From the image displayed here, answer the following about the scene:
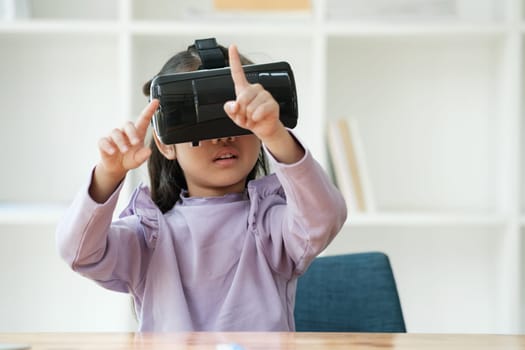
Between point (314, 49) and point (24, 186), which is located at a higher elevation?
point (314, 49)

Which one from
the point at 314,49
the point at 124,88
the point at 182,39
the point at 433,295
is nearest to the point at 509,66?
the point at 314,49

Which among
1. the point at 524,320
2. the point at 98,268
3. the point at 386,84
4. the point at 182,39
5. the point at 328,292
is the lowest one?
the point at 524,320

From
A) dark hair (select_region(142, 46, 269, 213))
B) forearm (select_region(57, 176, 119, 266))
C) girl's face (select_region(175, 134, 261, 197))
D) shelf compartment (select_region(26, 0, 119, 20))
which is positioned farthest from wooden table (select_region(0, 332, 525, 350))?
shelf compartment (select_region(26, 0, 119, 20))

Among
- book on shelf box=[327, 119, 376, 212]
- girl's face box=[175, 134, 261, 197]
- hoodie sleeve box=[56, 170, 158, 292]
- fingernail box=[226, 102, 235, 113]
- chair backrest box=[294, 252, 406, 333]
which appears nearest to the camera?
fingernail box=[226, 102, 235, 113]

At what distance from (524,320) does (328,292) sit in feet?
3.25

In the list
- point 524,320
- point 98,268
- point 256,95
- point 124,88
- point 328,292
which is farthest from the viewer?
point 524,320

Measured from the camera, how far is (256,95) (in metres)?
0.89

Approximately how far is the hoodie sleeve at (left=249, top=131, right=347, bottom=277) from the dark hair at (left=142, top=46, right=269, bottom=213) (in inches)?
6.3

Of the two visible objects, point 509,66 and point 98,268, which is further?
point 509,66

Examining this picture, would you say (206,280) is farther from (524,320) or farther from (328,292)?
(524,320)

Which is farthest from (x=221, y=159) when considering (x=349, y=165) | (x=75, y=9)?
(x=75, y=9)

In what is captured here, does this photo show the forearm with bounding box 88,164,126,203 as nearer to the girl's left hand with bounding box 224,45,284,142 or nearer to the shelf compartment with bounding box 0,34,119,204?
the girl's left hand with bounding box 224,45,284,142

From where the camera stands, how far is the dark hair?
120 centimetres

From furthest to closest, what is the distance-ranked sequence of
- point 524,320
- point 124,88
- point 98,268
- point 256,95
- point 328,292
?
point 524,320 < point 124,88 < point 328,292 < point 98,268 < point 256,95
